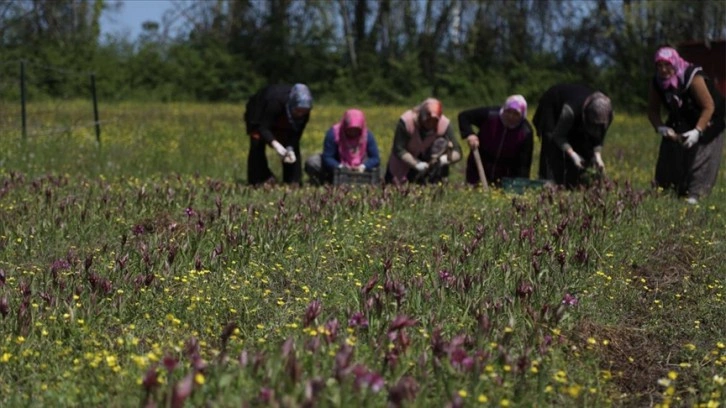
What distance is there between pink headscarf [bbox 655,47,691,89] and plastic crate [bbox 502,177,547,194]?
4.81ft

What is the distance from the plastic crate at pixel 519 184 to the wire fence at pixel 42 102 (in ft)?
21.8

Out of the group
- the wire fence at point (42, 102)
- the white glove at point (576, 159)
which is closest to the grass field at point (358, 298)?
the white glove at point (576, 159)

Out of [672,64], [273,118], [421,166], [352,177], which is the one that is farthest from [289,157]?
[672,64]

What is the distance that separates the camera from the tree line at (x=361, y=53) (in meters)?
33.2

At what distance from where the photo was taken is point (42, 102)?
2967 centimetres

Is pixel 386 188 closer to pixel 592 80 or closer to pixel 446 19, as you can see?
pixel 592 80

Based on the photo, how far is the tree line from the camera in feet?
109

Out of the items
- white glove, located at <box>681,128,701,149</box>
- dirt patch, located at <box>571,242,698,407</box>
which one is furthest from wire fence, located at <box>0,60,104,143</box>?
dirt patch, located at <box>571,242,698,407</box>

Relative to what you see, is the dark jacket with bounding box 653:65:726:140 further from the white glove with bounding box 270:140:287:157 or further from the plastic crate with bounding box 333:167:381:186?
Answer: the white glove with bounding box 270:140:287:157

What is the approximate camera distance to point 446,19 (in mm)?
37250

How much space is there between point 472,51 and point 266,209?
29.7 meters

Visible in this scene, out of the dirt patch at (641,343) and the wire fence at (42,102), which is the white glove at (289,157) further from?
the dirt patch at (641,343)

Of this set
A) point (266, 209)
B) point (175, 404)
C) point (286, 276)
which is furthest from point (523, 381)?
point (266, 209)

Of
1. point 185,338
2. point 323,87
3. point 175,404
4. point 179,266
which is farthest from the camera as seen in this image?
point 323,87
